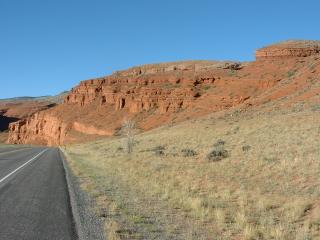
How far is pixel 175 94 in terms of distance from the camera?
99.7 m

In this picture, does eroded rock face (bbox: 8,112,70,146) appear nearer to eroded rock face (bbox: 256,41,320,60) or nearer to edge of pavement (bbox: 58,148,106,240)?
eroded rock face (bbox: 256,41,320,60)

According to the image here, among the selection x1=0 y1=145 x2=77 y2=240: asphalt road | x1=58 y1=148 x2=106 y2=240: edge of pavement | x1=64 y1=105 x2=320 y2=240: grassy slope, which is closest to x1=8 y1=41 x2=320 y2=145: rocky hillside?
x1=64 y1=105 x2=320 y2=240: grassy slope

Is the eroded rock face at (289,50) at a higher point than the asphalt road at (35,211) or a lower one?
higher

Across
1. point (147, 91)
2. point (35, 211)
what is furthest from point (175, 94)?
point (35, 211)

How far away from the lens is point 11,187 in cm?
1609

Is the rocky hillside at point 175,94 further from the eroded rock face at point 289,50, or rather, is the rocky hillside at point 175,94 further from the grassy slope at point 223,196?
the grassy slope at point 223,196

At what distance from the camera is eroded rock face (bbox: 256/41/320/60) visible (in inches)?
3579

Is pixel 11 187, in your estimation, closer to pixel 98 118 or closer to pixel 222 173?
pixel 222 173

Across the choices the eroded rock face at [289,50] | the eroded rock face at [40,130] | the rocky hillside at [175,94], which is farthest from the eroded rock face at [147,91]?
the eroded rock face at [289,50]

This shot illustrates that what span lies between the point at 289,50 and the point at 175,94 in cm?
2501

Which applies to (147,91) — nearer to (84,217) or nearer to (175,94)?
(175,94)

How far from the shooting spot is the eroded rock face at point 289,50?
90.9 metres

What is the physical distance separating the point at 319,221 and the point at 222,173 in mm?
8651

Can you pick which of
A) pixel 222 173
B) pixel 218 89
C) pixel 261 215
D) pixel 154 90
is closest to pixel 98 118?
pixel 154 90
